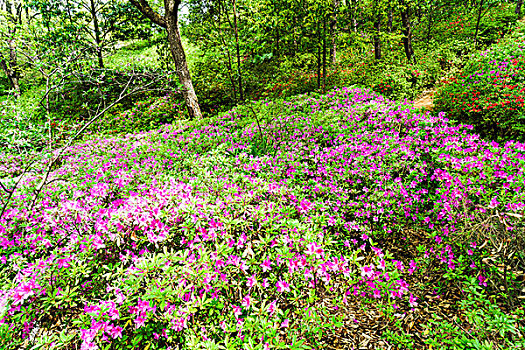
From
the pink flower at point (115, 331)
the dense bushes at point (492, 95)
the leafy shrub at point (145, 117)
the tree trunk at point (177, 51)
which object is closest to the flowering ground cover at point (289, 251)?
the pink flower at point (115, 331)

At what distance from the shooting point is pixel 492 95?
17.1 ft

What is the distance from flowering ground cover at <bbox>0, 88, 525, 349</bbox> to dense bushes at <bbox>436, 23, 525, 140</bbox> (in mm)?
1446

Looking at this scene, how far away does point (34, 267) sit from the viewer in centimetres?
234

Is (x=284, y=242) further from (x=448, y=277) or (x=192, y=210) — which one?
(x=448, y=277)

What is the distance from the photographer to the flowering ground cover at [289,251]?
2.16m

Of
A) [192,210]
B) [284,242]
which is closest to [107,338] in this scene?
[192,210]

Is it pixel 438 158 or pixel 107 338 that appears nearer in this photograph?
pixel 107 338

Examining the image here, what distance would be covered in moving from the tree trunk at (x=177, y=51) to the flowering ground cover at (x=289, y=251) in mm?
4928

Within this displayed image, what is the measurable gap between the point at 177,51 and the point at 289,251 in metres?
8.62

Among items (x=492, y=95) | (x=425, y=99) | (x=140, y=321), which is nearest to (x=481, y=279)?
(x=140, y=321)

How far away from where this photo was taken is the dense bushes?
4775 mm

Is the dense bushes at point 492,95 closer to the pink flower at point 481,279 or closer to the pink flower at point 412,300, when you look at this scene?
the pink flower at point 481,279

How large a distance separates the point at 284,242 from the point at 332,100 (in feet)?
18.2

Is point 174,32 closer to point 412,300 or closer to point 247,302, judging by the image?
point 247,302
